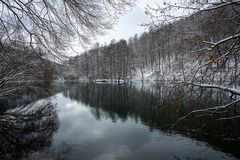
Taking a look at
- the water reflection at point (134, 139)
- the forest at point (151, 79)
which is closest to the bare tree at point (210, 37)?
the forest at point (151, 79)

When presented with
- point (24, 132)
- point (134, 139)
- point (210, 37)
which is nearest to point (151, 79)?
point (134, 139)

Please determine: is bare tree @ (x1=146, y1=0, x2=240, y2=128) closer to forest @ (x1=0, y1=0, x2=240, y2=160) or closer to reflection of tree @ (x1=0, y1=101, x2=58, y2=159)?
forest @ (x1=0, y1=0, x2=240, y2=160)

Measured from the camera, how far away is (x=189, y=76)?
406cm

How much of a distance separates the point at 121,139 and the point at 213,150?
4.46 metres

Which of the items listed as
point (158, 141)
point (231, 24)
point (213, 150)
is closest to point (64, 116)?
point (158, 141)

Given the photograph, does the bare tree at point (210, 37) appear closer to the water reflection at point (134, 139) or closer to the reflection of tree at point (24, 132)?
the water reflection at point (134, 139)

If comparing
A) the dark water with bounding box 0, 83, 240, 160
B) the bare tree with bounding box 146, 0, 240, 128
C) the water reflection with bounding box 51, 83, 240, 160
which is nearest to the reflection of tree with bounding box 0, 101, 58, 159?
the dark water with bounding box 0, 83, 240, 160

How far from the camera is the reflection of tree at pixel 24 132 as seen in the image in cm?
1029

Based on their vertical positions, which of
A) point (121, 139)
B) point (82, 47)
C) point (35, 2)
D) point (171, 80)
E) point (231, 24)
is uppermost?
point (35, 2)

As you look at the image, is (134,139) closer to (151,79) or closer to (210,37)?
(151,79)

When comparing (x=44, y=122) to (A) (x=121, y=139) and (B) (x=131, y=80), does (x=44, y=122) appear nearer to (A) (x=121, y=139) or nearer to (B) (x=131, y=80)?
(A) (x=121, y=139)

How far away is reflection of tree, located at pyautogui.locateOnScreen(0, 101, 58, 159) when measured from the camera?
10.3 metres

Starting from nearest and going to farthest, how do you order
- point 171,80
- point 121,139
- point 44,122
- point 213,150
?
point 171,80 → point 213,150 → point 121,139 → point 44,122

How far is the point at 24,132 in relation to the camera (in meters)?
13.0
